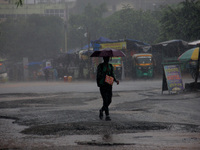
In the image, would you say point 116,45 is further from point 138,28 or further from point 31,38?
point 31,38

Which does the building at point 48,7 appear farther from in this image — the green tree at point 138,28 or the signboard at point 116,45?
the signboard at point 116,45

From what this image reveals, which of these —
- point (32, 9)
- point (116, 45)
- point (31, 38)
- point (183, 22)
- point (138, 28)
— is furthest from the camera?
point (32, 9)

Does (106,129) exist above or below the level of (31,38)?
below

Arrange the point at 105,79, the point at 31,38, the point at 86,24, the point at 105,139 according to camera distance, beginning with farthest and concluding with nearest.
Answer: the point at 86,24 → the point at 31,38 → the point at 105,79 → the point at 105,139

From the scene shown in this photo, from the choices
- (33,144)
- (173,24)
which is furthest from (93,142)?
(173,24)

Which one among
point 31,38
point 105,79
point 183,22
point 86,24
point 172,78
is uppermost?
point 86,24

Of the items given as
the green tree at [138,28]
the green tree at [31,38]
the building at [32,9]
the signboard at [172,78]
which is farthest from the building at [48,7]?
the signboard at [172,78]

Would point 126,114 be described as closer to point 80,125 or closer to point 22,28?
point 80,125

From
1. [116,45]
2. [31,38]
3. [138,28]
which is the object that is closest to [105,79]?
[116,45]

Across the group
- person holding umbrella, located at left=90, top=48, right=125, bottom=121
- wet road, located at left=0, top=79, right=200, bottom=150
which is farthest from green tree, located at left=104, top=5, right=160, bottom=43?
person holding umbrella, located at left=90, top=48, right=125, bottom=121

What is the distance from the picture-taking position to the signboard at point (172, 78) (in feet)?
55.2

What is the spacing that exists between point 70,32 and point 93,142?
227 feet

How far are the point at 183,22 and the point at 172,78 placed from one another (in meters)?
23.1

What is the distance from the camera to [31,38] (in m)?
73.2
